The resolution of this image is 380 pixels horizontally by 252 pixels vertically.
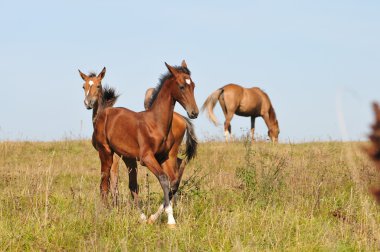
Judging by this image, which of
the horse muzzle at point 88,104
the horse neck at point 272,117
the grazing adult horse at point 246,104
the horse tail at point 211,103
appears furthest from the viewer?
the horse neck at point 272,117

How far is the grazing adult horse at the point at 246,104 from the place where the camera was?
24719 mm

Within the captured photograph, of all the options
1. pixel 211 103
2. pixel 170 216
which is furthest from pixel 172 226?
pixel 211 103

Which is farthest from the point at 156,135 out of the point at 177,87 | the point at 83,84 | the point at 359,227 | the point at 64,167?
the point at 64,167

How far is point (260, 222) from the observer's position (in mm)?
7402

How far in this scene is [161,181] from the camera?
775 centimetres

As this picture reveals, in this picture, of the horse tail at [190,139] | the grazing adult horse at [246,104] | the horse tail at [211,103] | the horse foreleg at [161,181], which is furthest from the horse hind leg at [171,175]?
the grazing adult horse at [246,104]

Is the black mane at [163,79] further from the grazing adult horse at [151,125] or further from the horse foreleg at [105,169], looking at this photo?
the horse foreleg at [105,169]

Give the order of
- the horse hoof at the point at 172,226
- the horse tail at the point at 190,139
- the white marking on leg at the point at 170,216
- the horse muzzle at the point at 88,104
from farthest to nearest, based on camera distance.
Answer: the horse muzzle at the point at 88,104 < the horse tail at the point at 190,139 < the white marking on leg at the point at 170,216 < the horse hoof at the point at 172,226

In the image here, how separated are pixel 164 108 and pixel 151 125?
37 cm

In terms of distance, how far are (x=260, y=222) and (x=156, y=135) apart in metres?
2.07

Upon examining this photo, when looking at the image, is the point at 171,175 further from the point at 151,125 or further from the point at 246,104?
the point at 246,104

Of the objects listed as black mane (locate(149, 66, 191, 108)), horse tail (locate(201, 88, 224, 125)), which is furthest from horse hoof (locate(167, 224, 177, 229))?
horse tail (locate(201, 88, 224, 125))

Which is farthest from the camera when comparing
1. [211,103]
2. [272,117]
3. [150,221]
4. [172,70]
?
[272,117]

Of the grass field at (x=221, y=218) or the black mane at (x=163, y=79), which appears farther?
the black mane at (x=163, y=79)
